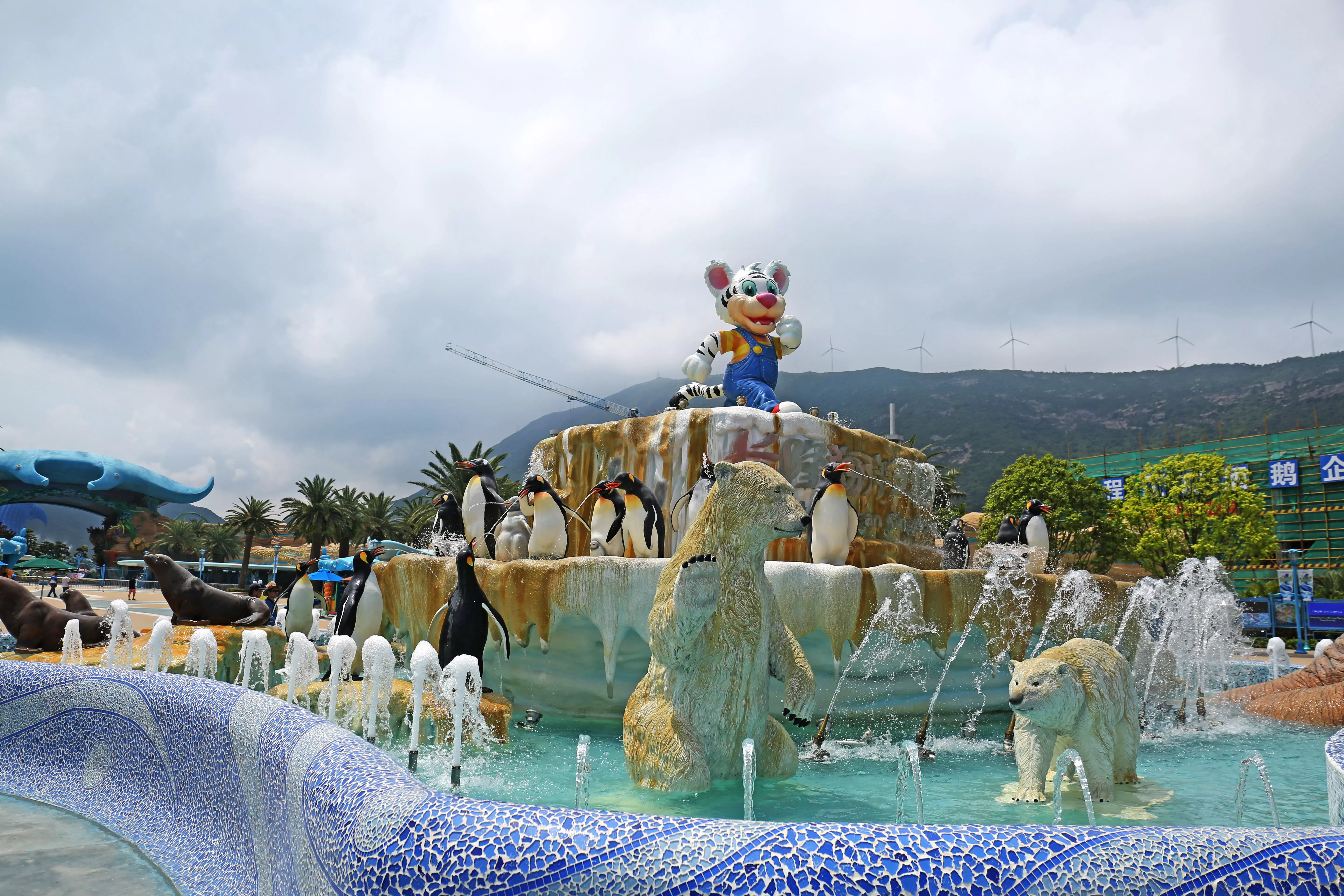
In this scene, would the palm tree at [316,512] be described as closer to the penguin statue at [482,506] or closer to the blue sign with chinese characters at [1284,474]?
the penguin statue at [482,506]

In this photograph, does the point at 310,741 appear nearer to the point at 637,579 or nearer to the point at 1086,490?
the point at 637,579

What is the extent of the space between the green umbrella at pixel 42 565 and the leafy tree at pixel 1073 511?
4621 cm

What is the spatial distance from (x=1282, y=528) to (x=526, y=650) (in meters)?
45.3

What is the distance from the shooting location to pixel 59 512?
551ft

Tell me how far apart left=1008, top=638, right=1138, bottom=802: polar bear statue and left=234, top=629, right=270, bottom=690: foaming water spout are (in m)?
7.88

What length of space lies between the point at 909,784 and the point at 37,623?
1175 cm

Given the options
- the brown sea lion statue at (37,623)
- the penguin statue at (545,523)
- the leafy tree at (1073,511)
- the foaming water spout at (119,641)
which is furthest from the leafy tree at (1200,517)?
the brown sea lion statue at (37,623)

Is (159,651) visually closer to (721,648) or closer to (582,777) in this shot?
(582,777)

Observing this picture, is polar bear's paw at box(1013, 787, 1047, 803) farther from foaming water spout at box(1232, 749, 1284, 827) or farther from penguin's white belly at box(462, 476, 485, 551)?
penguin's white belly at box(462, 476, 485, 551)

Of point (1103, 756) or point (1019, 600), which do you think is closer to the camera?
point (1103, 756)

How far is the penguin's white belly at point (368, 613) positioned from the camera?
9.27 metres

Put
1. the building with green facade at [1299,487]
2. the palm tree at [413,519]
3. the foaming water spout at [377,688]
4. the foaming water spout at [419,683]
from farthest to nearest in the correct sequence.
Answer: the palm tree at [413,519] → the building with green facade at [1299,487] → the foaming water spout at [377,688] → the foaming water spout at [419,683]

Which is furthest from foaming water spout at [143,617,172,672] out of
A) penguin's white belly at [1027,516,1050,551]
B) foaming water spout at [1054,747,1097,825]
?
penguin's white belly at [1027,516,1050,551]

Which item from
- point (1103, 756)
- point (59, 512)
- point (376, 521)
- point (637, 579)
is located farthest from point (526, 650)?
point (59, 512)
